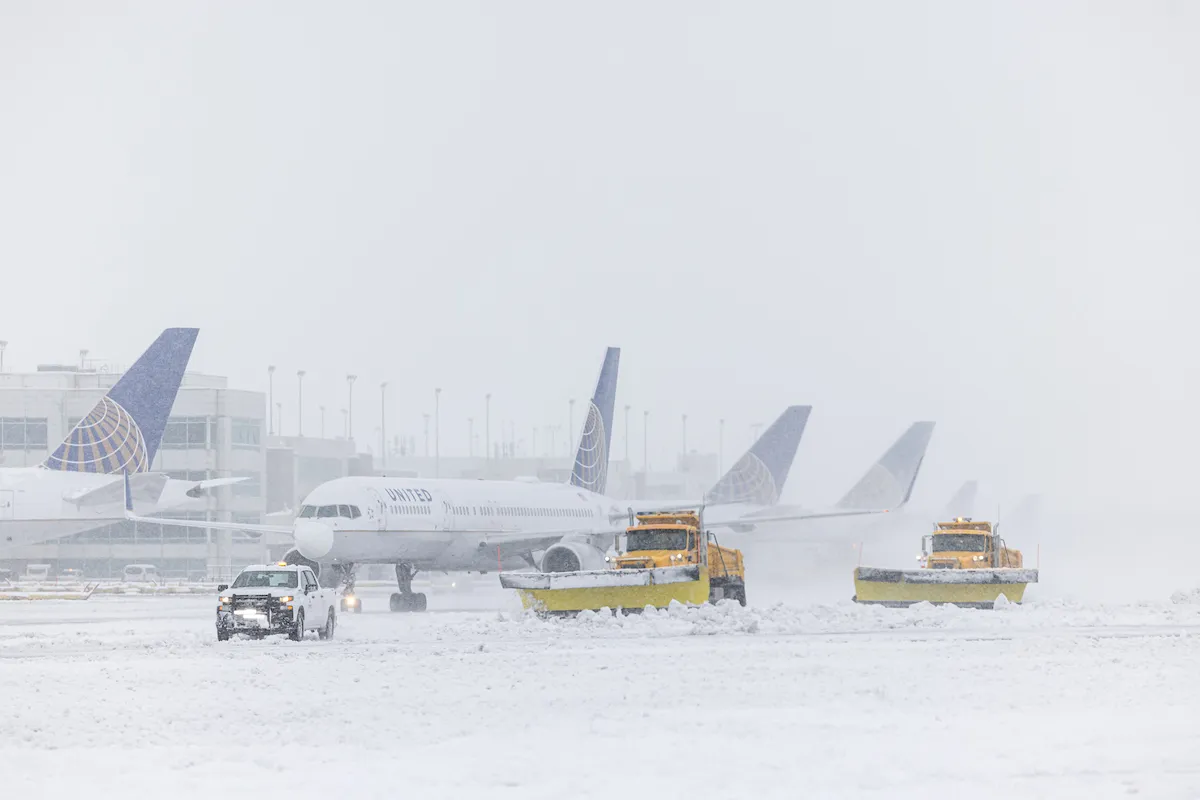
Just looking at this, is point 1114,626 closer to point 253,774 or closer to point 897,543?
point 253,774

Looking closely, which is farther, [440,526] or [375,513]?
[440,526]

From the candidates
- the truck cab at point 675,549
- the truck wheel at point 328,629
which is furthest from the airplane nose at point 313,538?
the truck wheel at point 328,629

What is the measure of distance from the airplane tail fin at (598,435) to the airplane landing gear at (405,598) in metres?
17.5

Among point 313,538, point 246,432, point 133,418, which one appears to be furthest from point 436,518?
point 246,432

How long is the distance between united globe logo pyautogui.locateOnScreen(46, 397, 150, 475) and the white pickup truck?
31969mm

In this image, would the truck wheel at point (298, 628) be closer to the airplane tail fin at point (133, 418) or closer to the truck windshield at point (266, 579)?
the truck windshield at point (266, 579)

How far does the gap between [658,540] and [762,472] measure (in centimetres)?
3600

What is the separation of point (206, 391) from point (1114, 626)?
75.8 meters

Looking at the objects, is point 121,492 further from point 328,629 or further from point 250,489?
point 250,489

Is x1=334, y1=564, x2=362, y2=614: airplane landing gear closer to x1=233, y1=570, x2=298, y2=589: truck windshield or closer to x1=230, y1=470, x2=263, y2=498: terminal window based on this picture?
A: x1=233, y1=570, x2=298, y2=589: truck windshield

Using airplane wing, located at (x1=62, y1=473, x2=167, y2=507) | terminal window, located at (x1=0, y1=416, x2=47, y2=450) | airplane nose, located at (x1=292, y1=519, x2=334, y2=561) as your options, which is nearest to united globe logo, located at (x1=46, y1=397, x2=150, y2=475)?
airplane wing, located at (x1=62, y1=473, x2=167, y2=507)

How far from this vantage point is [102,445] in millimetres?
61781

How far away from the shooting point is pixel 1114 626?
31953 mm

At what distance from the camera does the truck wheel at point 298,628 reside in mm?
30141
